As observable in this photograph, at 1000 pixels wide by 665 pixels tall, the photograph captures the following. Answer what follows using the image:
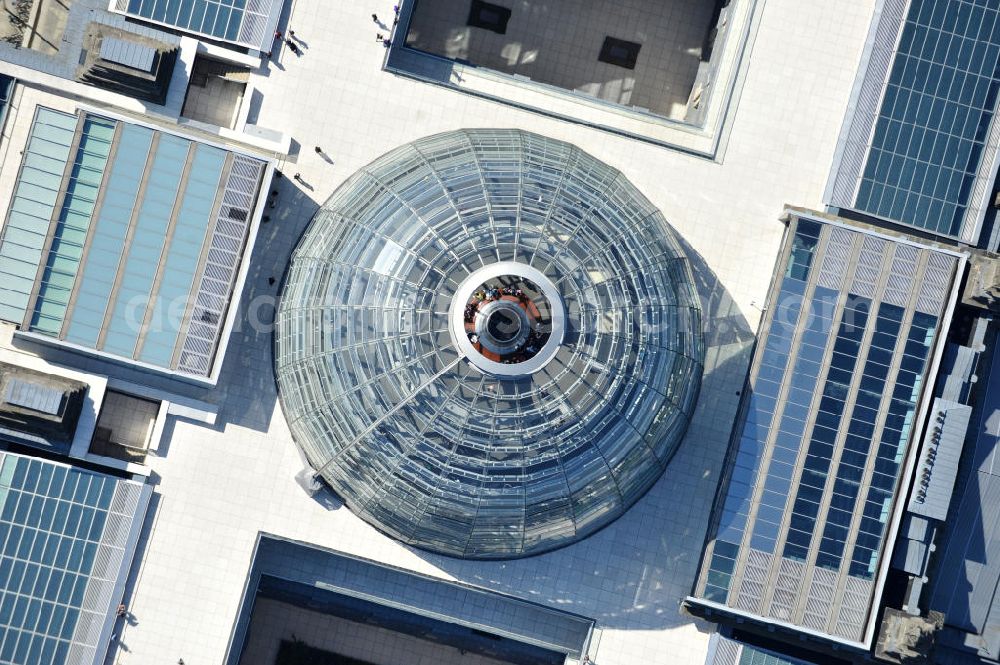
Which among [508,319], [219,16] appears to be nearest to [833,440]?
[508,319]

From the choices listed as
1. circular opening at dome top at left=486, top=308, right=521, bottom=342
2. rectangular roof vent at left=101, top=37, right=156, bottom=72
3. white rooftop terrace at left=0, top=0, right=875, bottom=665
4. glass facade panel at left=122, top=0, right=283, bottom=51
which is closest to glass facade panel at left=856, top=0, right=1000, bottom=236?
white rooftop terrace at left=0, top=0, right=875, bottom=665

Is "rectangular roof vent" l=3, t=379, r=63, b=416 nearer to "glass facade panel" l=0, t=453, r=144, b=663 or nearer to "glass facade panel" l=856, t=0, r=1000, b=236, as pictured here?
"glass facade panel" l=0, t=453, r=144, b=663

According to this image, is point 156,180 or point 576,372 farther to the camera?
point 156,180

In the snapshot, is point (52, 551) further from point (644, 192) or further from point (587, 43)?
point (587, 43)

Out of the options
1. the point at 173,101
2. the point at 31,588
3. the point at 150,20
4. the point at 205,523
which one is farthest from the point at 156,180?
the point at 31,588

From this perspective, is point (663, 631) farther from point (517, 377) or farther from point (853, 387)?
point (517, 377)
